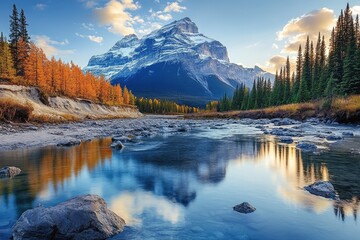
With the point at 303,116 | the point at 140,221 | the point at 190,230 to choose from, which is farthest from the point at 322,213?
the point at 303,116

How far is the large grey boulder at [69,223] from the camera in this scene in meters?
5.43

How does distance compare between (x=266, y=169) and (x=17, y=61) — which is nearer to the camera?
(x=266, y=169)

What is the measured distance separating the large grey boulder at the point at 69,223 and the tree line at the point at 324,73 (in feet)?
→ 144

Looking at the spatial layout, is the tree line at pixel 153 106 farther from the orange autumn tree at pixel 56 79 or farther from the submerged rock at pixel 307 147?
the submerged rock at pixel 307 147

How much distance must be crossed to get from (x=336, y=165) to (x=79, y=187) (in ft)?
37.0

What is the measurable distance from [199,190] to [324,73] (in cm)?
6538

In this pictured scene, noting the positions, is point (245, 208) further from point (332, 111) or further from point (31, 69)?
point (31, 69)

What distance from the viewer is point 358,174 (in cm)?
1048

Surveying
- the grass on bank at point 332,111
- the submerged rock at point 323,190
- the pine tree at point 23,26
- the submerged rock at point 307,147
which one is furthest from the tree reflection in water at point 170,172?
the pine tree at point 23,26

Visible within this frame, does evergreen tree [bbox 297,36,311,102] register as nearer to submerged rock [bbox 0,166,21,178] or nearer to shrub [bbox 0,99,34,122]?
shrub [bbox 0,99,34,122]

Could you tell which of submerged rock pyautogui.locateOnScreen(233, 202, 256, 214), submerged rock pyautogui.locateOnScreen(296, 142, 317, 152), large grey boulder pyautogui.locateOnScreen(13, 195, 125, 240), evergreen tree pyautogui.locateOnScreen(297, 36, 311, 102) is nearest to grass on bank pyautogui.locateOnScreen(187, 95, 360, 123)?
evergreen tree pyautogui.locateOnScreen(297, 36, 311, 102)

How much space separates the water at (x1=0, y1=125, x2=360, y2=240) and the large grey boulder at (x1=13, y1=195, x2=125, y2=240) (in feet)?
1.58

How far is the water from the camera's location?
20.3ft

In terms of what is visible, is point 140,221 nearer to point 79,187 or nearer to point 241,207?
point 241,207
